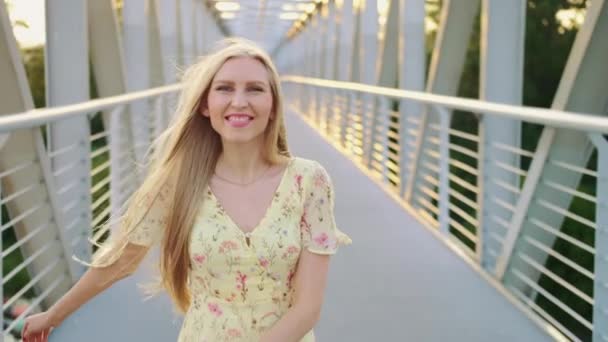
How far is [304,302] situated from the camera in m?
1.87

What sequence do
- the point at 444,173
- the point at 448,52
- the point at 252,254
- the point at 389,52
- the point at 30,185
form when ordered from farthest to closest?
the point at 389,52 → the point at 448,52 → the point at 444,173 → the point at 30,185 → the point at 252,254

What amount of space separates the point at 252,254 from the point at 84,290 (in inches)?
13.8

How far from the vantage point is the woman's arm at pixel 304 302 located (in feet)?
6.05

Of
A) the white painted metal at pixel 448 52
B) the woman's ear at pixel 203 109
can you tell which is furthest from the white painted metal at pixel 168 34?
the woman's ear at pixel 203 109

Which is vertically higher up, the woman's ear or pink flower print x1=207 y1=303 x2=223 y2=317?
the woman's ear

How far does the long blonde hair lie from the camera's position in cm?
190

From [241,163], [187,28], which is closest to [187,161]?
[241,163]

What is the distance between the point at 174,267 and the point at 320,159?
810 cm

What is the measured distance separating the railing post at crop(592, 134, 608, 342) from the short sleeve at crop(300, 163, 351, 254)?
129 centimetres

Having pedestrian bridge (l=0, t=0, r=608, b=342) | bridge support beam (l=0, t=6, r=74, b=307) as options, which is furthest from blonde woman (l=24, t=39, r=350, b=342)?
bridge support beam (l=0, t=6, r=74, b=307)

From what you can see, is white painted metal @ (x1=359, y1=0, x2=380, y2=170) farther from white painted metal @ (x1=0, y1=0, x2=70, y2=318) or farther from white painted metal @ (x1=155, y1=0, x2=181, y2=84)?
white painted metal @ (x1=0, y1=0, x2=70, y2=318)

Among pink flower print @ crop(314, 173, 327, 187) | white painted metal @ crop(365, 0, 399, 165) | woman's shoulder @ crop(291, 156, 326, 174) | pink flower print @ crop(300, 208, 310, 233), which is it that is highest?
woman's shoulder @ crop(291, 156, 326, 174)

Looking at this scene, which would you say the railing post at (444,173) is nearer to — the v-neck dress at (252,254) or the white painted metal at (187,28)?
the v-neck dress at (252,254)

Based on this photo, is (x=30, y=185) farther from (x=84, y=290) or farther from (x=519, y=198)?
(x=519, y=198)
